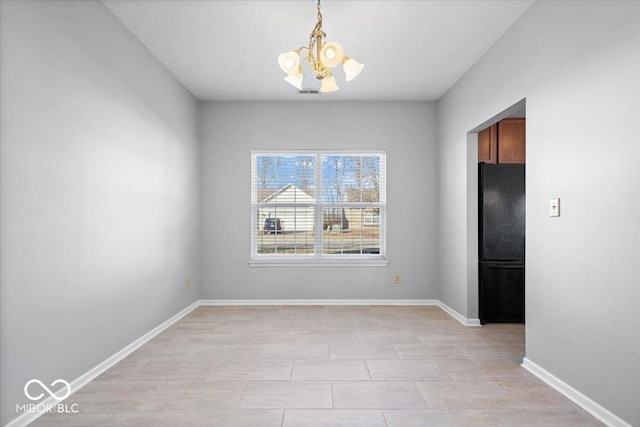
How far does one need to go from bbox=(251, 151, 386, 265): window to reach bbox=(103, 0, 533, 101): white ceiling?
108 centimetres

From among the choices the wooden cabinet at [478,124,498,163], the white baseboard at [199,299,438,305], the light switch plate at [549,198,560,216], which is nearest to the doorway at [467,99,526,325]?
the wooden cabinet at [478,124,498,163]

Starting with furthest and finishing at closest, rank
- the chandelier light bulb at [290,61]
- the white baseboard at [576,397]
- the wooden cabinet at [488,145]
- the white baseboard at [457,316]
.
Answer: the wooden cabinet at [488,145] < the white baseboard at [457,316] < the chandelier light bulb at [290,61] < the white baseboard at [576,397]

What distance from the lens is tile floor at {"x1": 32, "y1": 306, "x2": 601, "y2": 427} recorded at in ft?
7.85

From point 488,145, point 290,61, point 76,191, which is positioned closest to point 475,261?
point 488,145

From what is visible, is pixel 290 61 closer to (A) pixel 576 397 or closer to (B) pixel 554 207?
(B) pixel 554 207

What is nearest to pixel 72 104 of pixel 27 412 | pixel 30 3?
pixel 30 3

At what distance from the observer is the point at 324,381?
9.56 ft

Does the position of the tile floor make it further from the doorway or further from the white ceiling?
the white ceiling

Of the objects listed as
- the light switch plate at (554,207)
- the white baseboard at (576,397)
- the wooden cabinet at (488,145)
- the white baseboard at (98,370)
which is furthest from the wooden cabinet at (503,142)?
the white baseboard at (98,370)

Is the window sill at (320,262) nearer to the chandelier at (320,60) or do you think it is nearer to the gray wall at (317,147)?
the gray wall at (317,147)

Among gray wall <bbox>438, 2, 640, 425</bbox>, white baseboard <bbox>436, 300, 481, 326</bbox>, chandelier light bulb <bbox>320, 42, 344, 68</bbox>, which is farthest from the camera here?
white baseboard <bbox>436, 300, 481, 326</bbox>

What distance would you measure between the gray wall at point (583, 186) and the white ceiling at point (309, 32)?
452 mm

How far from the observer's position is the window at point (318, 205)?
5664mm

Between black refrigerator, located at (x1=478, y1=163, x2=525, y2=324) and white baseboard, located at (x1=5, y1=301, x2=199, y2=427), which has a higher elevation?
black refrigerator, located at (x1=478, y1=163, x2=525, y2=324)
